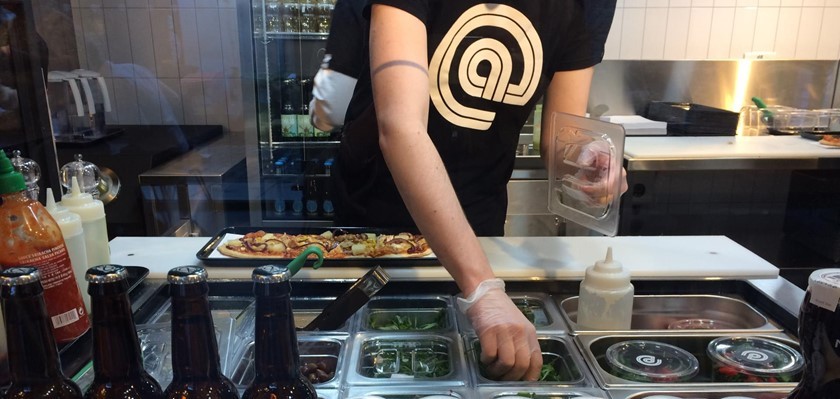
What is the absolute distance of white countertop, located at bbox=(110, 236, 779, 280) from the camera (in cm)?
112

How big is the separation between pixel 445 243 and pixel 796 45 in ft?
10.9

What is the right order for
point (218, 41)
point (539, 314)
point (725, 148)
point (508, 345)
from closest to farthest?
1. point (508, 345)
2. point (539, 314)
3. point (725, 148)
4. point (218, 41)

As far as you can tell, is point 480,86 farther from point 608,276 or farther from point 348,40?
point 608,276

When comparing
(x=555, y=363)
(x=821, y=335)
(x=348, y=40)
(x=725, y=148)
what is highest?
(x=348, y=40)

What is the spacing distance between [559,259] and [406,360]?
44 cm

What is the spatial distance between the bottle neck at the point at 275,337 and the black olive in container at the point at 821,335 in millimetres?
477

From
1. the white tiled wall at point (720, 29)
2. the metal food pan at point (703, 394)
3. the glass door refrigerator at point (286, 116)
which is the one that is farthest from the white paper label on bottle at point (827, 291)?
the white tiled wall at point (720, 29)

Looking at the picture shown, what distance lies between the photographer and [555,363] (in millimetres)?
914

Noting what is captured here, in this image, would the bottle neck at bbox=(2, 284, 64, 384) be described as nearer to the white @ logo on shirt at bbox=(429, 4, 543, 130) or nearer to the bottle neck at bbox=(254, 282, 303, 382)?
the bottle neck at bbox=(254, 282, 303, 382)

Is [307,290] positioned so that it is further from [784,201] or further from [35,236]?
[784,201]

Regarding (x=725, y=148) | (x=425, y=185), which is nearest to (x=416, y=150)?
(x=425, y=185)

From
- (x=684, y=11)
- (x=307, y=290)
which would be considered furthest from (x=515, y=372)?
(x=684, y=11)

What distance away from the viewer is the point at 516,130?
4.89 ft

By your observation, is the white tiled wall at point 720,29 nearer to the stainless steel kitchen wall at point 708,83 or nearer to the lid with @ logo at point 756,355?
the stainless steel kitchen wall at point 708,83
